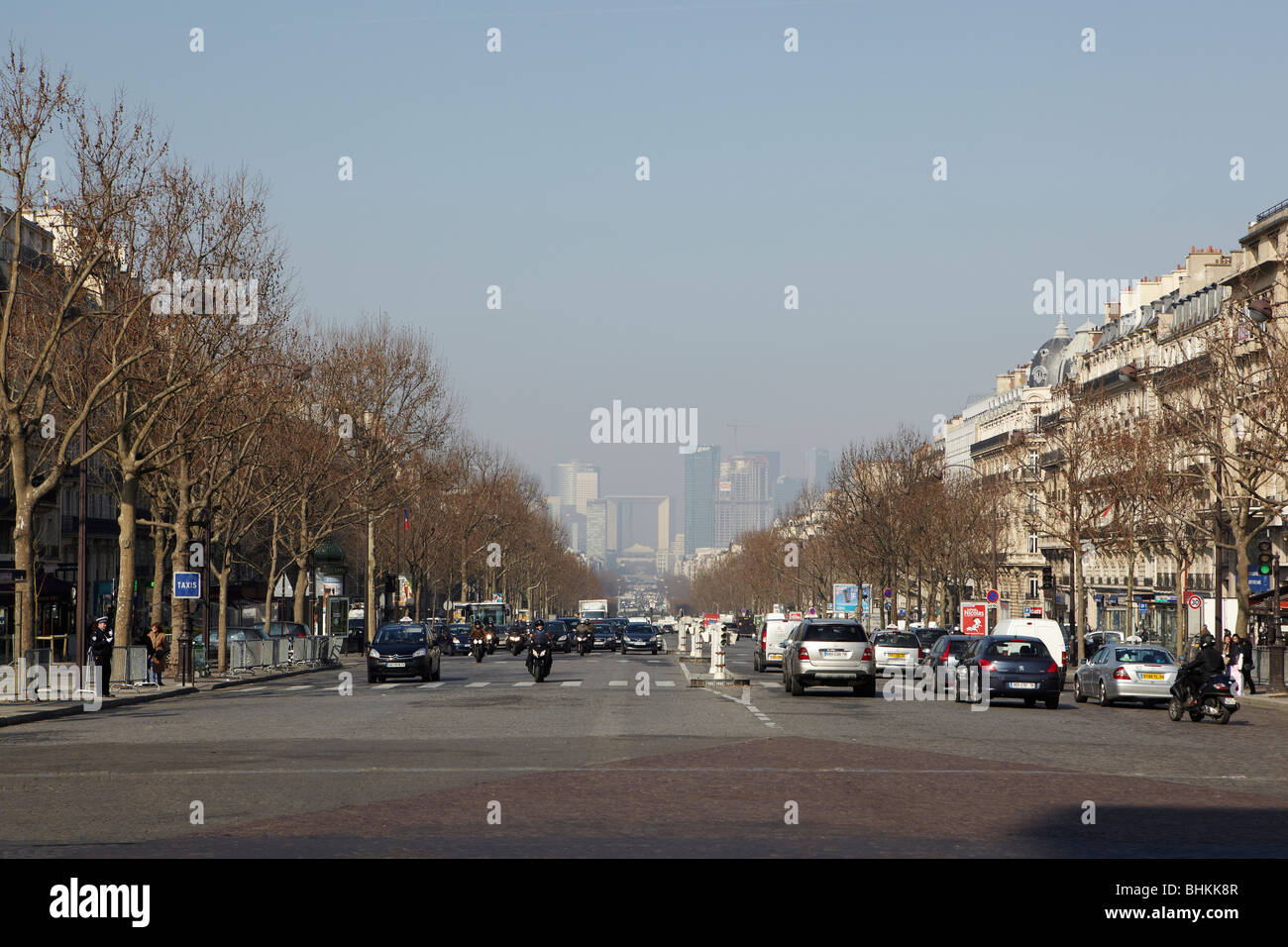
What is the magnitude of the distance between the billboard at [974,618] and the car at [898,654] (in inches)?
352

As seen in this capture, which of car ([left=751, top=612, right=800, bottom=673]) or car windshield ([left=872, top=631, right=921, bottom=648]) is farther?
car ([left=751, top=612, right=800, bottom=673])

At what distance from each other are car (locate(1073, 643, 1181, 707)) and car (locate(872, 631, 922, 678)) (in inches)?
512

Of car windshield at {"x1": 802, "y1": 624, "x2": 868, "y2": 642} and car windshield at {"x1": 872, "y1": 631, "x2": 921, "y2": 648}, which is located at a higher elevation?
car windshield at {"x1": 802, "y1": 624, "x2": 868, "y2": 642}

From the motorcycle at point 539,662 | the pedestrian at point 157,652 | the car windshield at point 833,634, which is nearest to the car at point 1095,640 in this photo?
the motorcycle at point 539,662

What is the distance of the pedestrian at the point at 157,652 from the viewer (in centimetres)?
4075

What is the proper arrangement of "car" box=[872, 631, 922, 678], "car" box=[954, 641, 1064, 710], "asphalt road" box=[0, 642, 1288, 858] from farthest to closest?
"car" box=[872, 631, 922, 678]
"car" box=[954, 641, 1064, 710]
"asphalt road" box=[0, 642, 1288, 858]

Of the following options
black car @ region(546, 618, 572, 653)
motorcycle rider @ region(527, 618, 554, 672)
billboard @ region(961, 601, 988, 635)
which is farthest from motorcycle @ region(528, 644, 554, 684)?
black car @ region(546, 618, 572, 653)

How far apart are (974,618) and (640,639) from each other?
76.2 feet

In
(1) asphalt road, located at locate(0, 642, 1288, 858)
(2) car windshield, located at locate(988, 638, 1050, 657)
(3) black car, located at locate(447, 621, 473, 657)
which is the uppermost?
(2) car windshield, located at locate(988, 638, 1050, 657)

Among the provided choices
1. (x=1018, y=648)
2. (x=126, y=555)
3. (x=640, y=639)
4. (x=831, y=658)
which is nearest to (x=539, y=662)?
(x=831, y=658)

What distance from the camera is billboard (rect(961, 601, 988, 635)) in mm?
61281

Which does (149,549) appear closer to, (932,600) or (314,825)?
(932,600)

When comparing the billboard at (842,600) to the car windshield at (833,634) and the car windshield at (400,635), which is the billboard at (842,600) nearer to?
the car windshield at (400,635)

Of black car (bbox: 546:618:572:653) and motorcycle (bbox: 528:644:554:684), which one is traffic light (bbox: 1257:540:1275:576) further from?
black car (bbox: 546:618:572:653)
